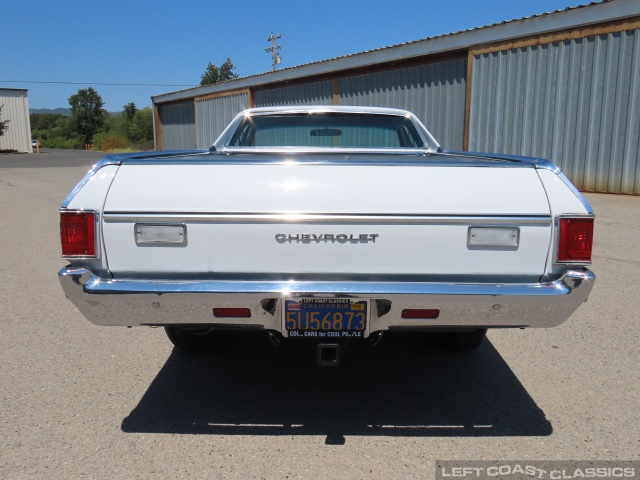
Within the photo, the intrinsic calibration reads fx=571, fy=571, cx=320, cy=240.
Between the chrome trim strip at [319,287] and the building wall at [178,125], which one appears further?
the building wall at [178,125]

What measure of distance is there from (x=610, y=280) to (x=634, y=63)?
22.7 ft

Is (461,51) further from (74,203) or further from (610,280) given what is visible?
(74,203)

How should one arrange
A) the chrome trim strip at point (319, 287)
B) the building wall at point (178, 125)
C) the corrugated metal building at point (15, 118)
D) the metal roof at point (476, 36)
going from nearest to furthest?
the chrome trim strip at point (319, 287) < the metal roof at point (476, 36) < the building wall at point (178, 125) < the corrugated metal building at point (15, 118)

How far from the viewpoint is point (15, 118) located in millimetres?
48281

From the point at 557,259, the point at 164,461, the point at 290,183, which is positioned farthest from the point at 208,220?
the point at 557,259

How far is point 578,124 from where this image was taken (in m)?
11.6

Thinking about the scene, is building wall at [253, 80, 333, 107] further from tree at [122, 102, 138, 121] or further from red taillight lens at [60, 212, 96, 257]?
tree at [122, 102, 138, 121]

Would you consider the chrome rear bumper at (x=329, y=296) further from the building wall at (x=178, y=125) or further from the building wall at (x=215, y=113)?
the building wall at (x=178, y=125)

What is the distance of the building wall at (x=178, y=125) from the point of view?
26911 mm

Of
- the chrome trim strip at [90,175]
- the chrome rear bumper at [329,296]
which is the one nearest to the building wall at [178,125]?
the chrome trim strip at [90,175]

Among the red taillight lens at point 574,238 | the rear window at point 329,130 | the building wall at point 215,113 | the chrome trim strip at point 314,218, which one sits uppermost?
the building wall at point 215,113

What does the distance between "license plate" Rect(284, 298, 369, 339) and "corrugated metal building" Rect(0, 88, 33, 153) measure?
53110 millimetres

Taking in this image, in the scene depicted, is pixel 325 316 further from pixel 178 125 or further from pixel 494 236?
pixel 178 125

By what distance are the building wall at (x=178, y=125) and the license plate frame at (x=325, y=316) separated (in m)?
24.6
